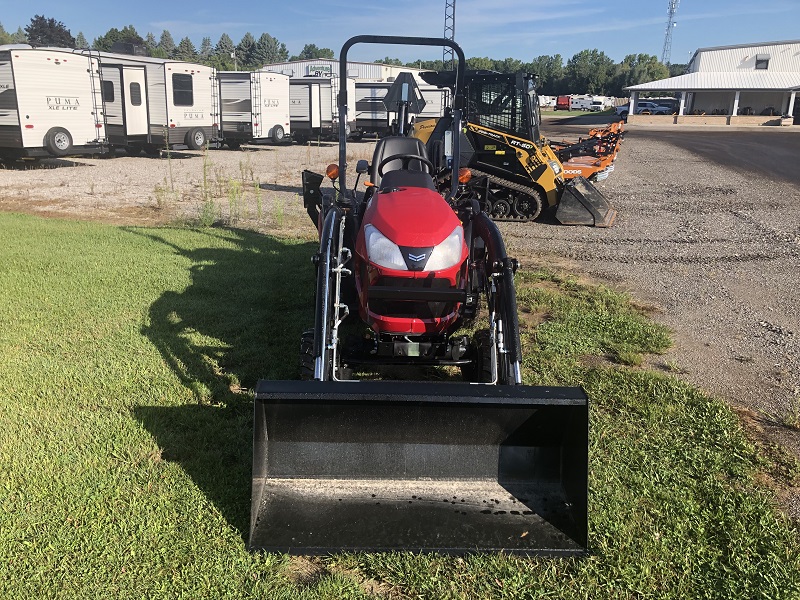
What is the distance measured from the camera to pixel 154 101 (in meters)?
19.6

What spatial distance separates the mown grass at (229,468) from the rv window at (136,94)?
14.4 metres

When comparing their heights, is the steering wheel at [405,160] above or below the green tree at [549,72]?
below

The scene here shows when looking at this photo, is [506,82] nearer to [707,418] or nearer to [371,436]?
[707,418]

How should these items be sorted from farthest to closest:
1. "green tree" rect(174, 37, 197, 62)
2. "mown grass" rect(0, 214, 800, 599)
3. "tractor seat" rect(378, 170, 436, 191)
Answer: "green tree" rect(174, 37, 197, 62), "tractor seat" rect(378, 170, 436, 191), "mown grass" rect(0, 214, 800, 599)

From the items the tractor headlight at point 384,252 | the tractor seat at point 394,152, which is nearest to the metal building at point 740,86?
the tractor seat at point 394,152

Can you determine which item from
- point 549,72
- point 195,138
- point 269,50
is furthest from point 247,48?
point 195,138

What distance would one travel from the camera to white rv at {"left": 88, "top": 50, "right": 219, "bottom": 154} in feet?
61.5

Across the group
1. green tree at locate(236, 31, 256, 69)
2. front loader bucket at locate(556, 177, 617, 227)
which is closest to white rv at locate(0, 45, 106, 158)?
front loader bucket at locate(556, 177, 617, 227)

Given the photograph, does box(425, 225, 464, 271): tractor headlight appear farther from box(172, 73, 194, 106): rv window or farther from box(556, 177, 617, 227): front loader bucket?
box(172, 73, 194, 106): rv window

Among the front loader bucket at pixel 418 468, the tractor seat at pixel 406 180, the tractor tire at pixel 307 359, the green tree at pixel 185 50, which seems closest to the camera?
the front loader bucket at pixel 418 468

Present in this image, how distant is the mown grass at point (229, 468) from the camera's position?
2.73 meters

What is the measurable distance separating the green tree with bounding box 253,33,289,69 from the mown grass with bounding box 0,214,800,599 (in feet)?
447

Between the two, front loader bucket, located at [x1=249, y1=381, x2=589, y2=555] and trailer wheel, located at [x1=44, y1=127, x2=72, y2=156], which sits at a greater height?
trailer wheel, located at [x1=44, y1=127, x2=72, y2=156]

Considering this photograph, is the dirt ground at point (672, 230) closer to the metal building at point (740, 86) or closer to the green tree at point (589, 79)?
the metal building at point (740, 86)
